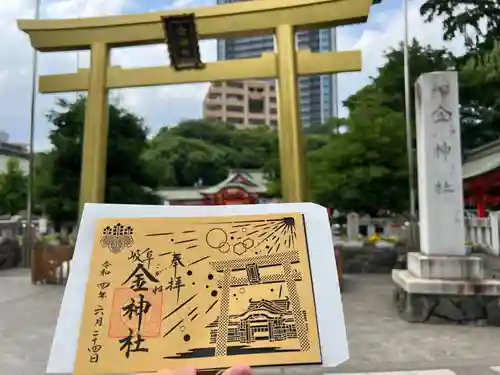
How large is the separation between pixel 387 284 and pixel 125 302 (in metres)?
7.78

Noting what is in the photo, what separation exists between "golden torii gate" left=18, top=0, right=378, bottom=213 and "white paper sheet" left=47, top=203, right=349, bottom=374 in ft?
17.9

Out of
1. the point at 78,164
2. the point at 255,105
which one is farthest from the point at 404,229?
the point at 255,105

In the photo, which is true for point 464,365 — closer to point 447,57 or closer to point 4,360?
Answer: point 4,360

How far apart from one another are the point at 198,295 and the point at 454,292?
14.7ft

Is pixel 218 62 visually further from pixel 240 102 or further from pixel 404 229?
pixel 240 102

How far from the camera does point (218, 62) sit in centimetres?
711

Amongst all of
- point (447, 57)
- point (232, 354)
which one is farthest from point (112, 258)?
point (447, 57)

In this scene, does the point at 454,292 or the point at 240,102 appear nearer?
the point at 454,292

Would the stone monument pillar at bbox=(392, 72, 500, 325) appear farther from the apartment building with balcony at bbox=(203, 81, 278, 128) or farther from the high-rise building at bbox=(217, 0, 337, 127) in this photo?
the apartment building with balcony at bbox=(203, 81, 278, 128)

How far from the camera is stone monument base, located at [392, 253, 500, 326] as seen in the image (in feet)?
16.1

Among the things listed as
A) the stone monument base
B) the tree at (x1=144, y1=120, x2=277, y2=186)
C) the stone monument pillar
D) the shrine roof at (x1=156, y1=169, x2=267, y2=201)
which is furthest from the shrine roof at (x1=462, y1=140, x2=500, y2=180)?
the tree at (x1=144, y1=120, x2=277, y2=186)

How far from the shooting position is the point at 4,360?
3943mm

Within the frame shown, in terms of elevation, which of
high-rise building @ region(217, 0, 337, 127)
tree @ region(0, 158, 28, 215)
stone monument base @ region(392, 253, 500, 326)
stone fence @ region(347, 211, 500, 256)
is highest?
high-rise building @ region(217, 0, 337, 127)

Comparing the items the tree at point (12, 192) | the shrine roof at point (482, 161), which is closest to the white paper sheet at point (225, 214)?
the shrine roof at point (482, 161)
